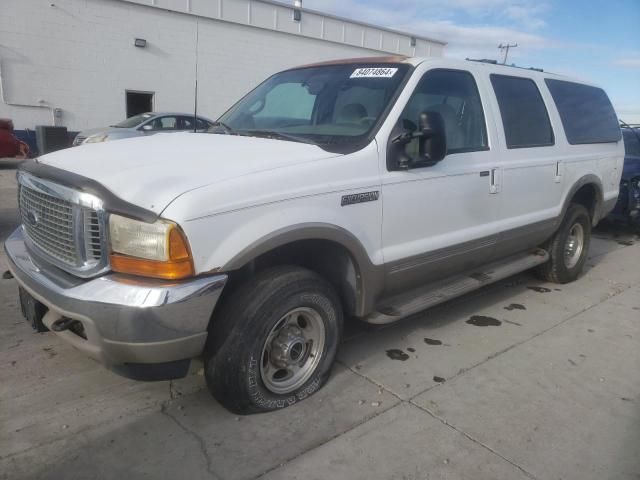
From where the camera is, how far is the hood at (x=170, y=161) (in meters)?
2.39

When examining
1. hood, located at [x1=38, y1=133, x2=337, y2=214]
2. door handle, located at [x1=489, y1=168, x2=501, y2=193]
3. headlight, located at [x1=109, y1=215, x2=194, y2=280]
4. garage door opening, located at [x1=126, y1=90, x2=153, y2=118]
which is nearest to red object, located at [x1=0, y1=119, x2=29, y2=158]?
garage door opening, located at [x1=126, y1=90, x2=153, y2=118]

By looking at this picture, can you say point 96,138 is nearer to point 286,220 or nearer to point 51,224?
point 51,224

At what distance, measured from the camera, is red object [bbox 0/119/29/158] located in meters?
12.9

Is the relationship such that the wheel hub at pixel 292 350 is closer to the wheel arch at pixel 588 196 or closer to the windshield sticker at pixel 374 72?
the windshield sticker at pixel 374 72

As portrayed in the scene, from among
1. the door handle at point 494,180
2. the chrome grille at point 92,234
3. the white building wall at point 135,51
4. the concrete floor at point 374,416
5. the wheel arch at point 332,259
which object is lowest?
the concrete floor at point 374,416

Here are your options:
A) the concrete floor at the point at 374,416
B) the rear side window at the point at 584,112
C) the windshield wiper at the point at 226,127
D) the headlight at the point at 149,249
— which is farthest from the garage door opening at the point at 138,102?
the headlight at the point at 149,249

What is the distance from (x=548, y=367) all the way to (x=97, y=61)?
1656cm

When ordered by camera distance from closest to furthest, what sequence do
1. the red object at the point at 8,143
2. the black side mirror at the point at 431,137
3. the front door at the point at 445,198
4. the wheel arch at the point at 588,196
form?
the black side mirror at the point at 431,137
the front door at the point at 445,198
the wheel arch at the point at 588,196
the red object at the point at 8,143

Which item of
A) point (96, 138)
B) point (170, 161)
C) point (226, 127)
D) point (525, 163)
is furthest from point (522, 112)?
point (96, 138)

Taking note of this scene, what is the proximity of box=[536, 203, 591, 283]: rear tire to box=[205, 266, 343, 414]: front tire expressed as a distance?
124 inches

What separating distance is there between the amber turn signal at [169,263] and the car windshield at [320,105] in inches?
46.3

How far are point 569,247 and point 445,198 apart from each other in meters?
2.81

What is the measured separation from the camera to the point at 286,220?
8.70 feet

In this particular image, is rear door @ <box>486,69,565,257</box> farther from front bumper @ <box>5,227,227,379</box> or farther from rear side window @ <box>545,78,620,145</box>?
front bumper @ <box>5,227,227,379</box>
